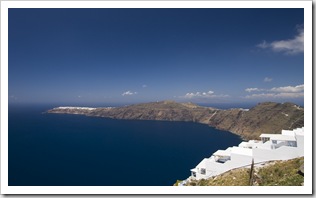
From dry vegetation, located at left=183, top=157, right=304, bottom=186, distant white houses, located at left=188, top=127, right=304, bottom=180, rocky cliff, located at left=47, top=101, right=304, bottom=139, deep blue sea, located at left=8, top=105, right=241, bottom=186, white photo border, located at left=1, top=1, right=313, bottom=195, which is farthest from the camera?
rocky cliff, located at left=47, top=101, right=304, bottom=139

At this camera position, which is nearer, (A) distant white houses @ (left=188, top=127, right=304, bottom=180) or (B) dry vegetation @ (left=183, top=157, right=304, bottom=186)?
(B) dry vegetation @ (left=183, top=157, right=304, bottom=186)

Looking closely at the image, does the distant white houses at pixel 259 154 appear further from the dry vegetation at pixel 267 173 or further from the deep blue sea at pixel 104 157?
the deep blue sea at pixel 104 157

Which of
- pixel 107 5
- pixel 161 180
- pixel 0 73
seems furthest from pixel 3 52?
pixel 161 180

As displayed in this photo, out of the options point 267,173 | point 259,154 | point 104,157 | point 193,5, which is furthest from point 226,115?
point 193,5

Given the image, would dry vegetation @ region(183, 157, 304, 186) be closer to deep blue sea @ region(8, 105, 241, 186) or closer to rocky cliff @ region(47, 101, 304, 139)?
deep blue sea @ region(8, 105, 241, 186)

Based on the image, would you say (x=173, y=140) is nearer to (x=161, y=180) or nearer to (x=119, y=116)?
(x=161, y=180)

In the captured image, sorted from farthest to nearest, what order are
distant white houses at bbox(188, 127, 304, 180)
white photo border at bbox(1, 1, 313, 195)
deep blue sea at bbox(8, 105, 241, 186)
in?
1. deep blue sea at bbox(8, 105, 241, 186)
2. distant white houses at bbox(188, 127, 304, 180)
3. white photo border at bbox(1, 1, 313, 195)

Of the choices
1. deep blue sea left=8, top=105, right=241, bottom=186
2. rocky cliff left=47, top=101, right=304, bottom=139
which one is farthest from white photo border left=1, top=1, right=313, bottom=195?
rocky cliff left=47, top=101, right=304, bottom=139

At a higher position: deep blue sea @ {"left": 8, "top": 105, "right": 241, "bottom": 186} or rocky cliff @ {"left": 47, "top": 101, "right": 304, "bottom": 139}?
rocky cliff @ {"left": 47, "top": 101, "right": 304, "bottom": 139}
